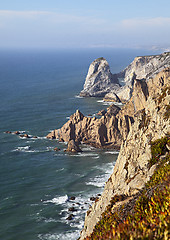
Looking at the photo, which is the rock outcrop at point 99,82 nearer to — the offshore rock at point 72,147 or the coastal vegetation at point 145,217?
the offshore rock at point 72,147

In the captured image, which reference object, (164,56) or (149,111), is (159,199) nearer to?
(149,111)

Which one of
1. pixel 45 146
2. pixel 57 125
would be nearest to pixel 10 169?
pixel 45 146

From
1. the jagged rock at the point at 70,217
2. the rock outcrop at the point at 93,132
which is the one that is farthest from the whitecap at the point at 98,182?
the rock outcrop at the point at 93,132

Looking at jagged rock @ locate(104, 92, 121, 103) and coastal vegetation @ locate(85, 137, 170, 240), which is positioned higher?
coastal vegetation @ locate(85, 137, 170, 240)

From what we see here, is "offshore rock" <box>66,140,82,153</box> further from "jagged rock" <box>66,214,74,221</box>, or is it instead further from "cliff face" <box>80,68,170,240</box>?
"cliff face" <box>80,68,170,240</box>

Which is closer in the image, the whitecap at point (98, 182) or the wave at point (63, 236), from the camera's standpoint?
the wave at point (63, 236)

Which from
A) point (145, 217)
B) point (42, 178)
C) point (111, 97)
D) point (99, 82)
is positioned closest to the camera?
point (145, 217)

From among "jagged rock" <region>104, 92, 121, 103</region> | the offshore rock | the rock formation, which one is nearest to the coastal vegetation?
the offshore rock

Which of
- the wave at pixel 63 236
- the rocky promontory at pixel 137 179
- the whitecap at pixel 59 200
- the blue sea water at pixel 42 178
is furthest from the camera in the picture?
the whitecap at pixel 59 200

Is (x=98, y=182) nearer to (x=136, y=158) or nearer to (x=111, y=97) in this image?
(x=136, y=158)

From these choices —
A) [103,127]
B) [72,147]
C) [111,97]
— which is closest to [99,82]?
[111,97]
